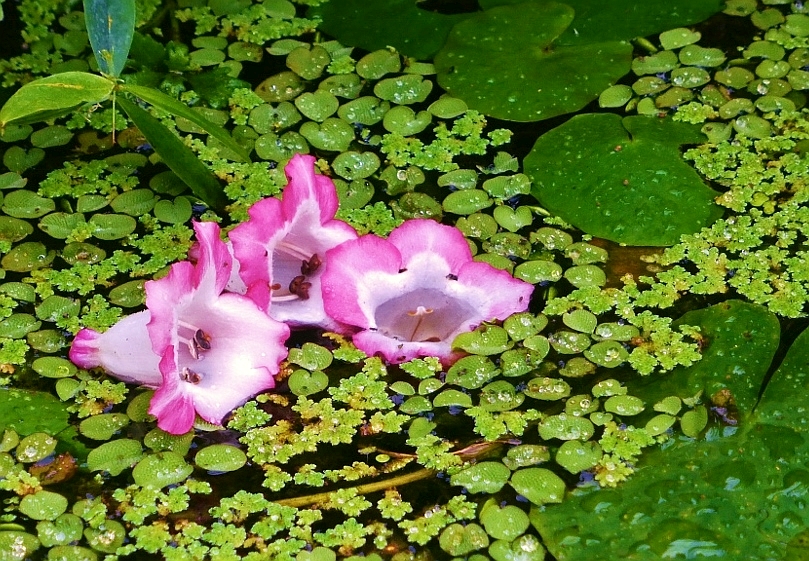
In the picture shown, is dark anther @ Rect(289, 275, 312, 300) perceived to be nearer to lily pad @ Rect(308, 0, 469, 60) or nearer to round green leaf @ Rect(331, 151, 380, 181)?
round green leaf @ Rect(331, 151, 380, 181)

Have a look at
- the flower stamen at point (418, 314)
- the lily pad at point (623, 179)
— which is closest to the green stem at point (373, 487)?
the flower stamen at point (418, 314)

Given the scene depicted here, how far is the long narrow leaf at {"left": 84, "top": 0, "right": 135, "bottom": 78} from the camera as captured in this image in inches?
89.1

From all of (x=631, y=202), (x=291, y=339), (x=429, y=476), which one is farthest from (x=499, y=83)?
(x=429, y=476)

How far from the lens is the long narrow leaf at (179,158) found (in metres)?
2.31

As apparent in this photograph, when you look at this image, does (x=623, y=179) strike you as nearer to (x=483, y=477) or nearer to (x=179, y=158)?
(x=483, y=477)

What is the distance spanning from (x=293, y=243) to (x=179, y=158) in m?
0.38

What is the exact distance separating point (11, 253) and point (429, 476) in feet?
3.60

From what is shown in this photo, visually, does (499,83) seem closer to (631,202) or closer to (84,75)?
(631,202)

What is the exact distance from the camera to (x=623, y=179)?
249 centimetres

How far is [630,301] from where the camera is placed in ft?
7.43

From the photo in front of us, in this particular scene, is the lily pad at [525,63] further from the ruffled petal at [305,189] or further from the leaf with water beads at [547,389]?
the leaf with water beads at [547,389]

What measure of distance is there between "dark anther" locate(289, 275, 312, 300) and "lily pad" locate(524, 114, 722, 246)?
631mm

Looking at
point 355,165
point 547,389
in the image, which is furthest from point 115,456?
point 355,165

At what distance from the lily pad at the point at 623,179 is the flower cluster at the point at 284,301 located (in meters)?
0.33
